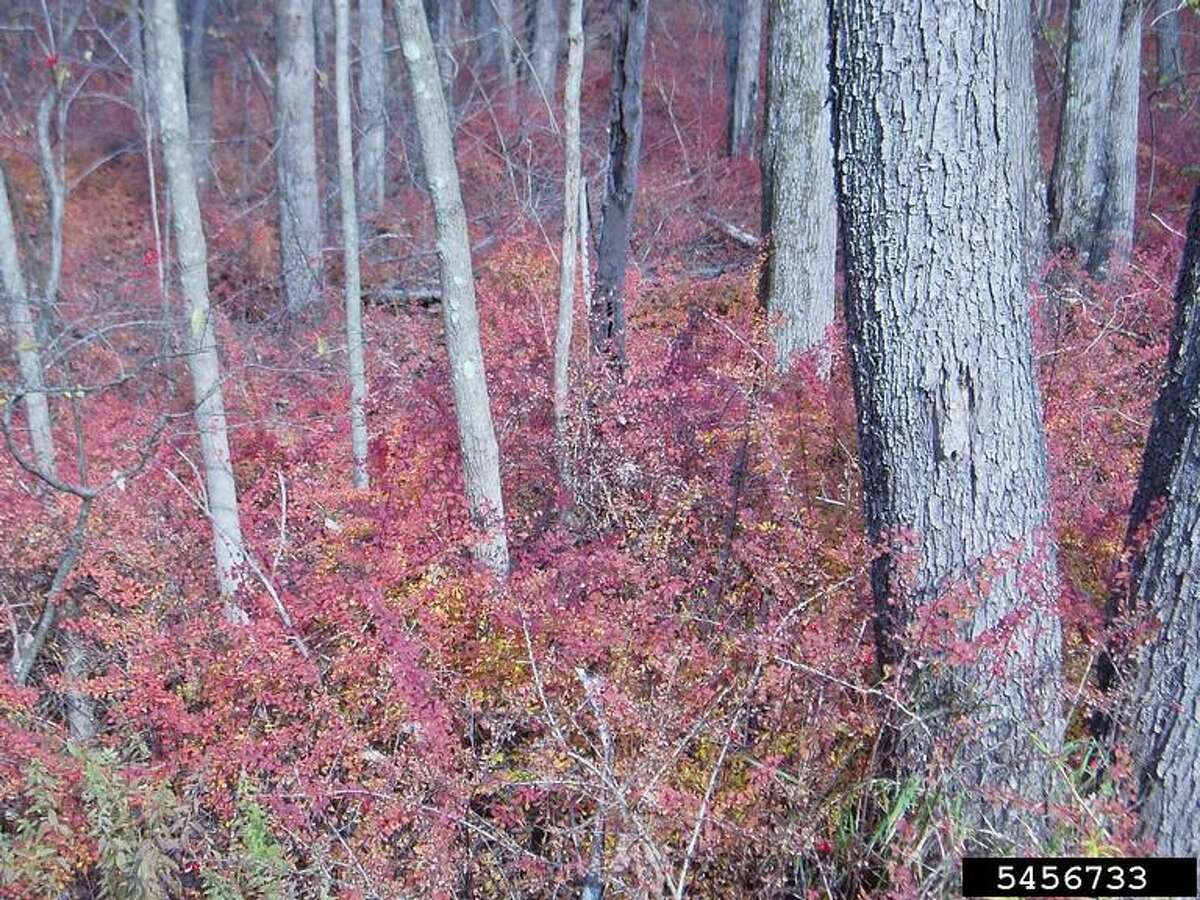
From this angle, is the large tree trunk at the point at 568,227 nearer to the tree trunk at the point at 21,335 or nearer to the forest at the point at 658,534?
the forest at the point at 658,534

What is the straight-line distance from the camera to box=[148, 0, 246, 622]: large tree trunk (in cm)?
468

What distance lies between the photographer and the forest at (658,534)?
2.95 meters

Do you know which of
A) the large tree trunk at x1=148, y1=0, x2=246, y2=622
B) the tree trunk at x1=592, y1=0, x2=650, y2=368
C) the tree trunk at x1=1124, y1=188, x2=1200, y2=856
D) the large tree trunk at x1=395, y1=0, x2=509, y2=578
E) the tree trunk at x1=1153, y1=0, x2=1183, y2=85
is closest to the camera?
→ the tree trunk at x1=1124, y1=188, x2=1200, y2=856

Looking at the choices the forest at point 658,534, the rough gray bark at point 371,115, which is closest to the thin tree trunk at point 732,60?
the forest at point 658,534

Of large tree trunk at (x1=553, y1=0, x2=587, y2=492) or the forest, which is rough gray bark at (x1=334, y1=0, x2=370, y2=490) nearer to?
the forest

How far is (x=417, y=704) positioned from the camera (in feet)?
14.3

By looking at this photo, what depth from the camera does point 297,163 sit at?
10109 mm

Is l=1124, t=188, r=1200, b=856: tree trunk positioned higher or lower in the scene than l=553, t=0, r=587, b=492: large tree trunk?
lower

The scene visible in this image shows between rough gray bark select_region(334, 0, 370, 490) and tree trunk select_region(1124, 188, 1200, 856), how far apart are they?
494cm

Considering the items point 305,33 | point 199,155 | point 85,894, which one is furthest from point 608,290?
point 199,155

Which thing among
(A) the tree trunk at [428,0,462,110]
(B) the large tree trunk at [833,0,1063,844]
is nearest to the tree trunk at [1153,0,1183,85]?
(A) the tree trunk at [428,0,462,110]

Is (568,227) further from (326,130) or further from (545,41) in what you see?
(545,41)

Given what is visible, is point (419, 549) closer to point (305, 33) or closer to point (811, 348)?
point (811, 348)

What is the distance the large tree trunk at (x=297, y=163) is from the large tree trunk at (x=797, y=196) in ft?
17.5
